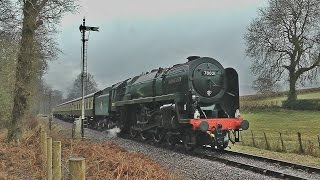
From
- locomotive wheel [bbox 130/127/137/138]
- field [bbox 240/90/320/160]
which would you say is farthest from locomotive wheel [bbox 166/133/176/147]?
field [bbox 240/90/320/160]

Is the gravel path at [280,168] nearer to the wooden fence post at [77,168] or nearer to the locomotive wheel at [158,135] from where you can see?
the locomotive wheel at [158,135]

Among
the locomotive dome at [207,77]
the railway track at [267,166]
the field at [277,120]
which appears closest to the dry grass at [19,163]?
the railway track at [267,166]

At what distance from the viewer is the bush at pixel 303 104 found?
4138 centimetres

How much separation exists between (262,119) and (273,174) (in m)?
27.7

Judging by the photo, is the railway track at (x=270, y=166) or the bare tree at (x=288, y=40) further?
the bare tree at (x=288, y=40)

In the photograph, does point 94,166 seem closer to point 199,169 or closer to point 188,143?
point 199,169

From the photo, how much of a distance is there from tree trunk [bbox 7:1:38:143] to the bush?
105 ft

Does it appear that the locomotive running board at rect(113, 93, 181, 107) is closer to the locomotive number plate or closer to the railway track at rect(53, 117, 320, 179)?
the locomotive number plate

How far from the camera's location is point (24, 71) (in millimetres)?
16641

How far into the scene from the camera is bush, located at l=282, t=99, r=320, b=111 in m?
41.4

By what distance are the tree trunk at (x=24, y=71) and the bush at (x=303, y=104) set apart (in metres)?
32.0

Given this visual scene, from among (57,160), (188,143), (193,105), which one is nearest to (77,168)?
(57,160)

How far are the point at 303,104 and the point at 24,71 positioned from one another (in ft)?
107

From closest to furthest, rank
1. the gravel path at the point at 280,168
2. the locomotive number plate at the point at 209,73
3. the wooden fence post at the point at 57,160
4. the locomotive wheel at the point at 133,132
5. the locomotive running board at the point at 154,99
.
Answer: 1. the wooden fence post at the point at 57,160
2. the gravel path at the point at 280,168
3. the locomotive running board at the point at 154,99
4. the locomotive number plate at the point at 209,73
5. the locomotive wheel at the point at 133,132
